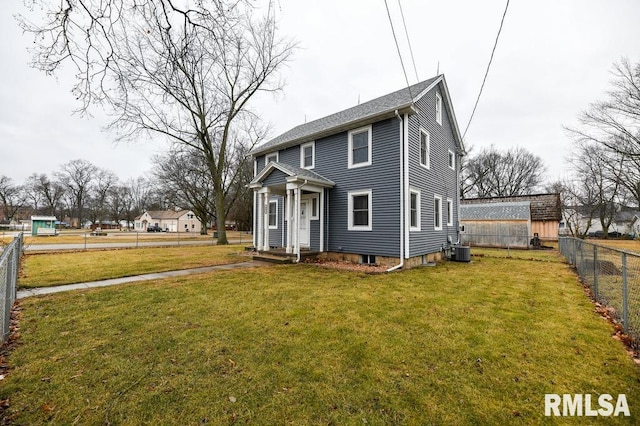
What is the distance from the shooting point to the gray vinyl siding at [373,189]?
9.84 metres

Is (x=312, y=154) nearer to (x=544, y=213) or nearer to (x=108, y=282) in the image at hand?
(x=108, y=282)

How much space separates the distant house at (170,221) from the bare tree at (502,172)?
57302 mm

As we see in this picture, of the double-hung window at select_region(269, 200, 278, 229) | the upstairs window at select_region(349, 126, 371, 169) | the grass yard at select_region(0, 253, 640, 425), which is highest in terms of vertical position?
the upstairs window at select_region(349, 126, 371, 169)

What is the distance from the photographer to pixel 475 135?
39.0 metres

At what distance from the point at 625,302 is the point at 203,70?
8713 mm

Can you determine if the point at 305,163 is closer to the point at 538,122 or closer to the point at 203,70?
the point at 203,70

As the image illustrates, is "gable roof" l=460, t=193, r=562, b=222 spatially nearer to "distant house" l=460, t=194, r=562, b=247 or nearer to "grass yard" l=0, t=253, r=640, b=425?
"distant house" l=460, t=194, r=562, b=247

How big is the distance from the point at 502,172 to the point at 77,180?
85952 mm

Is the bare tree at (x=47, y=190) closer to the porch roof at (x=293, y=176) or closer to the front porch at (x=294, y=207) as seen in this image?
the front porch at (x=294, y=207)

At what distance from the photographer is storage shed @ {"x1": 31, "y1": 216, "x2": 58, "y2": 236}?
30959 mm

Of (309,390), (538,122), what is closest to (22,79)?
(309,390)

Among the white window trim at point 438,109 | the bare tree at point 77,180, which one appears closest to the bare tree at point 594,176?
the white window trim at point 438,109

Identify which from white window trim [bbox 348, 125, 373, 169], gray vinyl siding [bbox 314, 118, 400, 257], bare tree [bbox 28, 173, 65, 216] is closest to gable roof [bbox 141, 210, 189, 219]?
bare tree [bbox 28, 173, 65, 216]

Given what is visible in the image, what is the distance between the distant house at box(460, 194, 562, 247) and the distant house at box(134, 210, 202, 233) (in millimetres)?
58294
